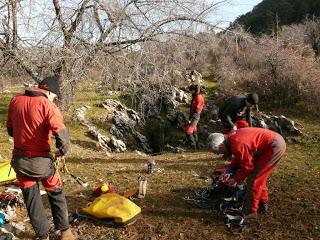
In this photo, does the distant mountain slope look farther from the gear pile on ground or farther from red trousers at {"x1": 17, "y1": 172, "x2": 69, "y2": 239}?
red trousers at {"x1": 17, "y1": 172, "x2": 69, "y2": 239}

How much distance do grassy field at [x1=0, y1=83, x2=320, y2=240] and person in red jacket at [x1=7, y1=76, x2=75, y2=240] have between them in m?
0.79

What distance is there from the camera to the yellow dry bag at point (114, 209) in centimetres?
561

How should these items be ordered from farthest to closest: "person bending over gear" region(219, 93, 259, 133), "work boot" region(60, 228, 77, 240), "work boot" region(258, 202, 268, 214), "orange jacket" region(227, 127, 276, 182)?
"person bending over gear" region(219, 93, 259, 133), "work boot" region(258, 202, 268, 214), "orange jacket" region(227, 127, 276, 182), "work boot" region(60, 228, 77, 240)

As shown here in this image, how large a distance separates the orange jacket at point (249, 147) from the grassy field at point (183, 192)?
2.94 feet

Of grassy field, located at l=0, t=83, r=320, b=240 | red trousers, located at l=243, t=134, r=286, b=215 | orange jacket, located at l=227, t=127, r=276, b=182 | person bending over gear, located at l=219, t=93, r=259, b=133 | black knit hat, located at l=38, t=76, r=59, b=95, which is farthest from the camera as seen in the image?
person bending over gear, located at l=219, t=93, r=259, b=133

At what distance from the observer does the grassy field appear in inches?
220

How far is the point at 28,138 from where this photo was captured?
4801 millimetres

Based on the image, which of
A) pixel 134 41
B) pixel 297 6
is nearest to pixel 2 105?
pixel 134 41

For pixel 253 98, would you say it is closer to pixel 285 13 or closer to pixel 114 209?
pixel 114 209

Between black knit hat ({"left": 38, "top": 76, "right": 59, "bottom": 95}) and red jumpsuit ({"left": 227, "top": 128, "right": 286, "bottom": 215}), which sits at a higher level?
black knit hat ({"left": 38, "top": 76, "right": 59, "bottom": 95})

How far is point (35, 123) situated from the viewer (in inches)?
187

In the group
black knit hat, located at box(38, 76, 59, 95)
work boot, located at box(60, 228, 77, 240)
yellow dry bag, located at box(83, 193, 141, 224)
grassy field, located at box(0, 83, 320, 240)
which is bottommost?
grassy field, located at box(0, 83, 320, 240)

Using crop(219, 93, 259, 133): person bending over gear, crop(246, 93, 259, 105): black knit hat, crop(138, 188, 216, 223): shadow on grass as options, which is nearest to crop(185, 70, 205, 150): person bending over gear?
crop(219, 93, 259, 133): person bending over gear

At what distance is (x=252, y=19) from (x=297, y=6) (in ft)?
26.7
